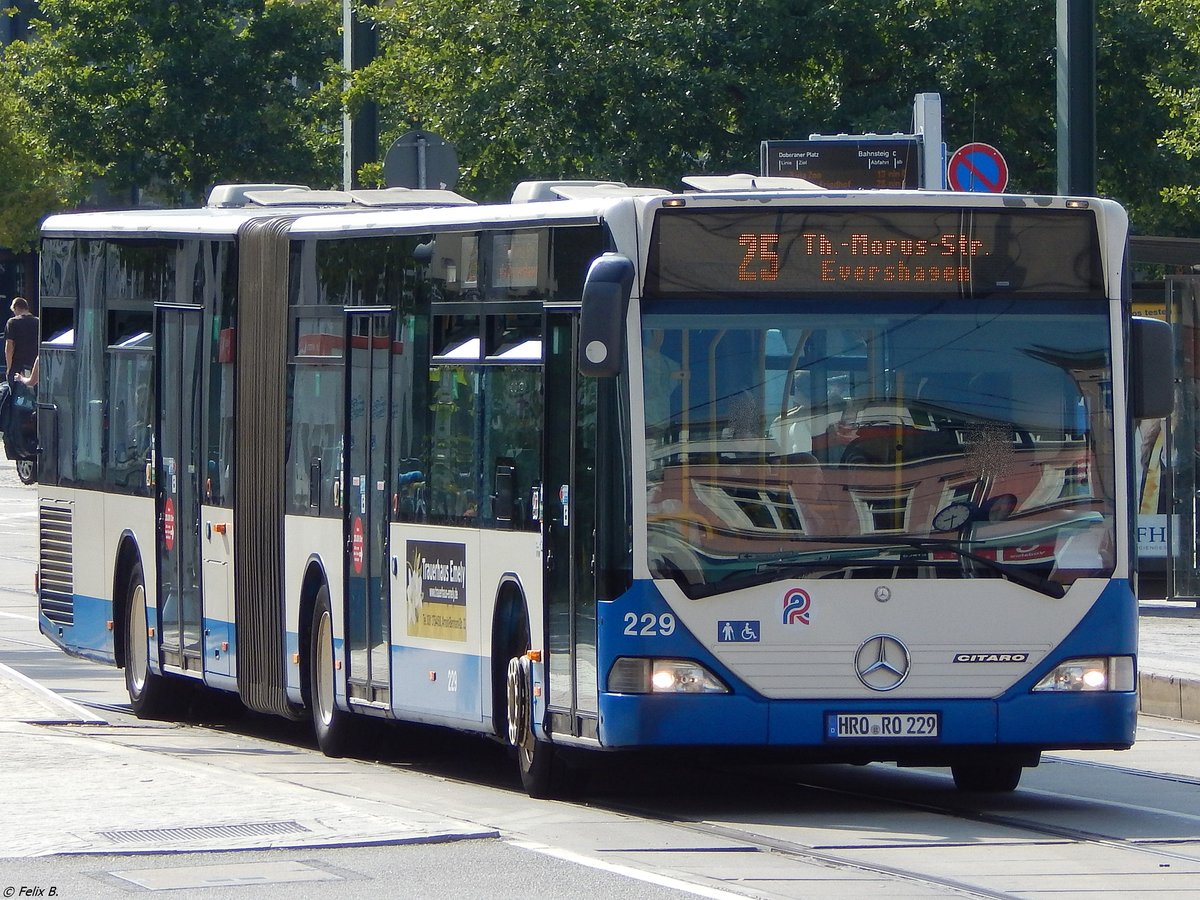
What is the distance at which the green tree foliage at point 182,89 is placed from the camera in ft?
126

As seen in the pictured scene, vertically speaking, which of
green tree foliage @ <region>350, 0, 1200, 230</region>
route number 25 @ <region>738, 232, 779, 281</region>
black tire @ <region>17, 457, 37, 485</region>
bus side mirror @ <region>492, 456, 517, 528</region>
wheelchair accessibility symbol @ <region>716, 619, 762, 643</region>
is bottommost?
wheelchair accessibility symbol @ <region>716, 619, 762, 643</region>

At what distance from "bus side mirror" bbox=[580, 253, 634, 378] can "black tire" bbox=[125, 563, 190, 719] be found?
6.06m

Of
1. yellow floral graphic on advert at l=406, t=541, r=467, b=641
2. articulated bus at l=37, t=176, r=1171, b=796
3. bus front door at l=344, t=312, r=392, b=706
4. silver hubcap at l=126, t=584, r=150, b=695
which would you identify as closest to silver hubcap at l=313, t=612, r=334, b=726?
bus front door at l=344, t=312, r=392, b=706

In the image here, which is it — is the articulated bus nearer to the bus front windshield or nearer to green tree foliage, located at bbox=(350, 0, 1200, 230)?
the bus front windshield

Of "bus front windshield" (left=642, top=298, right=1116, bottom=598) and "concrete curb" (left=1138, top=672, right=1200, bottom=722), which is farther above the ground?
"bus front windshield" (left=642, top=298, right=1116, bottom=598)

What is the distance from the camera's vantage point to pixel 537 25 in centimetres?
Answer: 2634

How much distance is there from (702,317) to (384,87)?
60.1ft

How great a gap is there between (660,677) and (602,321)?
1381 mm

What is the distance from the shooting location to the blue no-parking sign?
18.3 metres

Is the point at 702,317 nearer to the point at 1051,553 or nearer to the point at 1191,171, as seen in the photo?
the point at 1051,553

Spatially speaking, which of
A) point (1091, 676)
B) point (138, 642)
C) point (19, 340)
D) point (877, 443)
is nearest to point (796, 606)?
point (877, 443)

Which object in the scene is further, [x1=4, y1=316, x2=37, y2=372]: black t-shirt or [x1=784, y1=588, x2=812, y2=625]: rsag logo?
[x1=4, y1=316, x2=37, y2=372]: black t-shirt

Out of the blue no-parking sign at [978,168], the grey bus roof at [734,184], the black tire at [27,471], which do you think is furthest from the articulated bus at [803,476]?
the black tire at [27,471]

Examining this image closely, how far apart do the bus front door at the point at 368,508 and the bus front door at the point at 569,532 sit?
5.80 feet
